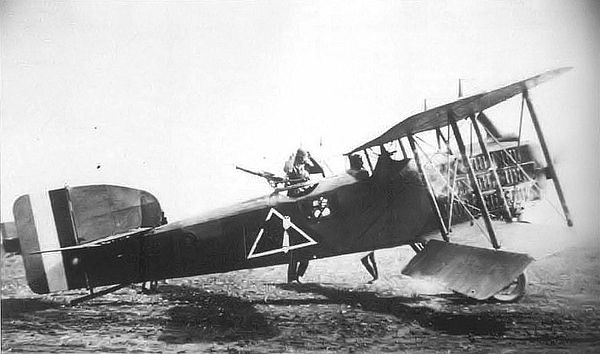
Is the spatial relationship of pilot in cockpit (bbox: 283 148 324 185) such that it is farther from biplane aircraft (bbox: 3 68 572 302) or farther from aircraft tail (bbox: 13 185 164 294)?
aircraft tail (bbox: 13 185 164 294)

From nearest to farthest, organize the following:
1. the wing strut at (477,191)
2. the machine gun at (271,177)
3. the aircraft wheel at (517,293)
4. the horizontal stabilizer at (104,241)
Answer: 1. the wing strut at (477,191)
2. the aircraft wheel at (517,293)
3. the horizontal stabilizer at (104,241)
4. the machine gun at (271,177)

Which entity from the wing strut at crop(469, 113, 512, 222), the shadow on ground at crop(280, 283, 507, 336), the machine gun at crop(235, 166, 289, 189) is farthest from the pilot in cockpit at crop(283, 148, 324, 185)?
the wing strut at crop(469, 113, 512, 222)

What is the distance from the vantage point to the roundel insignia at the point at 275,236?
373 cm

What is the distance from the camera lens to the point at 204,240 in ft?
12.2

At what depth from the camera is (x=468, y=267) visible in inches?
127

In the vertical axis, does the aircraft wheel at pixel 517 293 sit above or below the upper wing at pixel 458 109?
below

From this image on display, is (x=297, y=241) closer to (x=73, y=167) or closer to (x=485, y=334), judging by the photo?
(x=485, y=334)

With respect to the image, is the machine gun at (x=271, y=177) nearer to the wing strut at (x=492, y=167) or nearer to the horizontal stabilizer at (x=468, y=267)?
the horizontal stabilizer at (x=468, y=267)

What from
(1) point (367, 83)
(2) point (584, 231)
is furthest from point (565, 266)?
(1) point (367, 83)

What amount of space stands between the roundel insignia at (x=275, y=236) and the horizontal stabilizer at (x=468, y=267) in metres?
0.92

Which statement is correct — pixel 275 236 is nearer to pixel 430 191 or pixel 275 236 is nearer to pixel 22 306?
pixel 430 191

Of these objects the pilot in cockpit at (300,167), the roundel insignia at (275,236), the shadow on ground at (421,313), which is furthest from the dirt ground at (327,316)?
the pilot in cockpit at (300,167)

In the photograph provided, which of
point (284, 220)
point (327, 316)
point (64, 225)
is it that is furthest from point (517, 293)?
point (64, 225)

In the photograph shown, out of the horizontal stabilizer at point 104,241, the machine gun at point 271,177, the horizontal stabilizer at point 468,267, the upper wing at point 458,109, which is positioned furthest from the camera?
the machine gun at point 271,177
